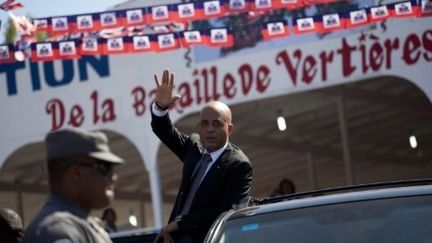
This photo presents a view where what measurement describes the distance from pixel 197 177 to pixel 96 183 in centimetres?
320

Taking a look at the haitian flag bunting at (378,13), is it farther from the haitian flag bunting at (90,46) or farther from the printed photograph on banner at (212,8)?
the haitian flag bunting at (90,46)

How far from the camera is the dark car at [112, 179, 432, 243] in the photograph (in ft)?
19.5

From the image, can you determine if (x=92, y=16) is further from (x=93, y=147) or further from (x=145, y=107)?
(x=93, y=147)

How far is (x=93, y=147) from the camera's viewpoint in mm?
4141

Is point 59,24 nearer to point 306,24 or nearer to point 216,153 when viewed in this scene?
point 306,24

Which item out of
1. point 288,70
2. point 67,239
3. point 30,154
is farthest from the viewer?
point 30,154

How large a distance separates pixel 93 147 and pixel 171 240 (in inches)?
115

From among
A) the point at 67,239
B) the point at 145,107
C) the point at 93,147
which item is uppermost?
the point at 93,147

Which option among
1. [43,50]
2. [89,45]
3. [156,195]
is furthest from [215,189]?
[156,195]

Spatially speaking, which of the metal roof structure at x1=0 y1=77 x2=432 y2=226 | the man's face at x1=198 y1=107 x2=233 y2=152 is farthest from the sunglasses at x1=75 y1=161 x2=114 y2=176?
the metal roof structure at x1=0 y1=77 x2=432 y2=226

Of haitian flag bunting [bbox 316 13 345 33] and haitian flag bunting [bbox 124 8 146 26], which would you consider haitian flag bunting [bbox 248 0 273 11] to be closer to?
haitian flag bunting [bbox 316 13 345 33]

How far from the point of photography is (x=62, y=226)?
13.5 ft

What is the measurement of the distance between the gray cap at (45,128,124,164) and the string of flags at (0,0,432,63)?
43.0ft

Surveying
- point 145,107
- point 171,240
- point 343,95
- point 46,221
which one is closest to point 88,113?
point 145,107
